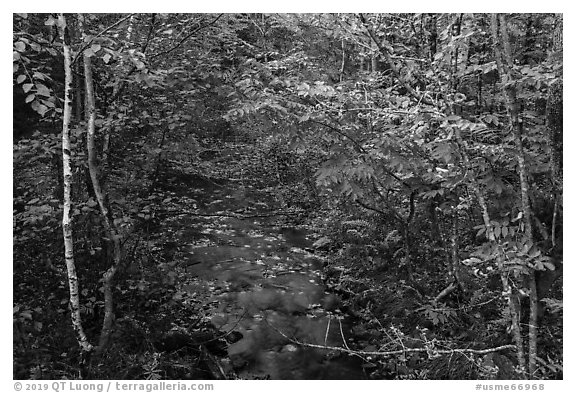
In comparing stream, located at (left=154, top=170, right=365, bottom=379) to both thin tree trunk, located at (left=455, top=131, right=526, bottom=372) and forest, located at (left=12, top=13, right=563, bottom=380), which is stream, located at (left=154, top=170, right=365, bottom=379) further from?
thin tree trunk, located at (left=455, top=131, right=526, bottom=372)

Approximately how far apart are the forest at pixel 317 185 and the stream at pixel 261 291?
0.05 m

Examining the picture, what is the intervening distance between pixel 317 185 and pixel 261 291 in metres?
2.67

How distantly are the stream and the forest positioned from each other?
0.16 feet

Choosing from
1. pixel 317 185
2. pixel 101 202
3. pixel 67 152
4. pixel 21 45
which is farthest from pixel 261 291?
pixel 21 45

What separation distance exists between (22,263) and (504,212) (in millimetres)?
6637

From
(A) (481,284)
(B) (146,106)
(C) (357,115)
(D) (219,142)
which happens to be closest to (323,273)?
(A) (481,284)

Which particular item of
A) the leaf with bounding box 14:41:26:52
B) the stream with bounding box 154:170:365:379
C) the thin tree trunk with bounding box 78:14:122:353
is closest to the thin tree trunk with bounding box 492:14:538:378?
the stream with bounding box 154:170:365:379

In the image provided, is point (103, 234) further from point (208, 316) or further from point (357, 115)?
point (357, 115)

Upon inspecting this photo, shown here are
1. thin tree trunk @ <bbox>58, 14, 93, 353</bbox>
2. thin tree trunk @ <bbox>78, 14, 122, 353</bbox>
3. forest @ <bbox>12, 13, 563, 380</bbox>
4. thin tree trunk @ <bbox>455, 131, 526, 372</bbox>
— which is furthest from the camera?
thin tree trunk @ <bbox>78, 14, 122, 353</bbox>

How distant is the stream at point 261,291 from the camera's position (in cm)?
631

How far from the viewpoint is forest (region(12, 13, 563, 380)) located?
15.0ft

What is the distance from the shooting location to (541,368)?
14.6ft

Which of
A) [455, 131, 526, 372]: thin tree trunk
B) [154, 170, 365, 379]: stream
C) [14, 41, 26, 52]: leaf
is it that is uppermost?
[14, 41, 26, 52]: leaf

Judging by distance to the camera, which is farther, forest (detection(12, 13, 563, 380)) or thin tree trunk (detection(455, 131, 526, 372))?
forest (detection(12, 13, 563, 380))
